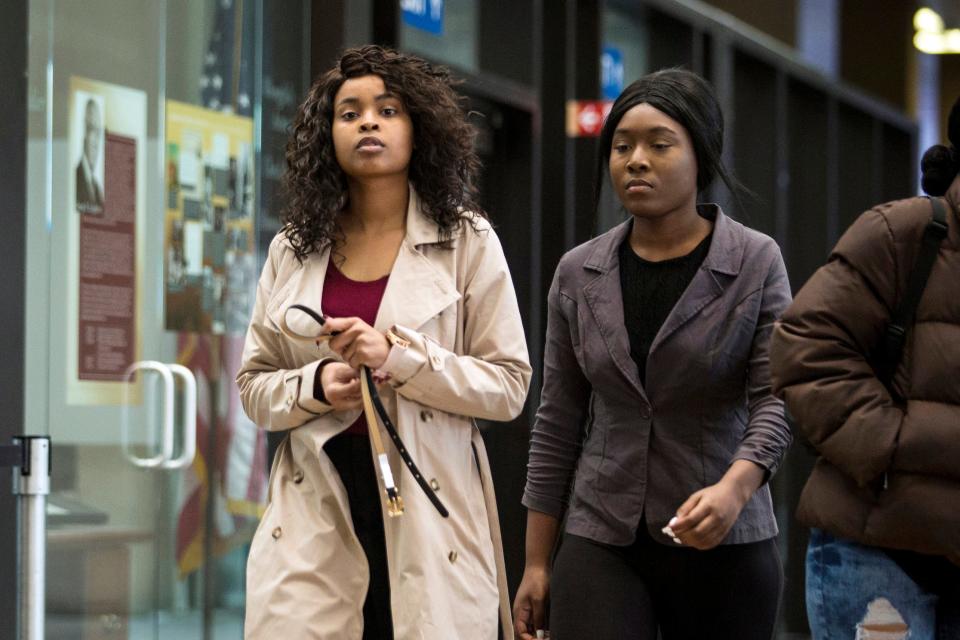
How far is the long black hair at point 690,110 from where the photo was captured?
10.3 ft

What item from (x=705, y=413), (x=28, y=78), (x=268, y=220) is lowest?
(x=705, y=413)

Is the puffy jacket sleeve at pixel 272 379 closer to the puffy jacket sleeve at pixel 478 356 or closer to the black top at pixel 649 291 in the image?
the puffy jacket sleeve at pixel 478 356

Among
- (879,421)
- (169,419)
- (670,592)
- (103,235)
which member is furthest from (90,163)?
(879,421)

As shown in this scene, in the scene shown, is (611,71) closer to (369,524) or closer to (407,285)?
(407,285)

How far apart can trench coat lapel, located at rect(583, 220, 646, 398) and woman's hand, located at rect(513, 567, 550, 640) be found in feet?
1.51

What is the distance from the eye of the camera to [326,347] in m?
3.26

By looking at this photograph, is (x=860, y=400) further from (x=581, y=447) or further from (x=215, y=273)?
(x=215, y=273)

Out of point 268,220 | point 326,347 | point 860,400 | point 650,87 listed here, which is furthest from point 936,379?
point 268,220

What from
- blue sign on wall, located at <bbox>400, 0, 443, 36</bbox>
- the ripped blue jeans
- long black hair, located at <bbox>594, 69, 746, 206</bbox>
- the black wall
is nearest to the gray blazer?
long black hair, located at <bbox>594, 69, 746, 206</bbox>

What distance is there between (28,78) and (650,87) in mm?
2673

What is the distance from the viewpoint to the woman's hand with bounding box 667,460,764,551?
2.85m

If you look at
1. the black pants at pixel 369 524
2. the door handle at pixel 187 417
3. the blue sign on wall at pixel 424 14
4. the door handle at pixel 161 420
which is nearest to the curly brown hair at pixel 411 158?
the black pants at pixel 369 524

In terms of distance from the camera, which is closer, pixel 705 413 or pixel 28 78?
pixel 705 413

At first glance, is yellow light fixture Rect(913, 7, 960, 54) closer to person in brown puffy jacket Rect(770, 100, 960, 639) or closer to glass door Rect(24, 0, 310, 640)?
glass door Rect(24, 0, 310, 640)
